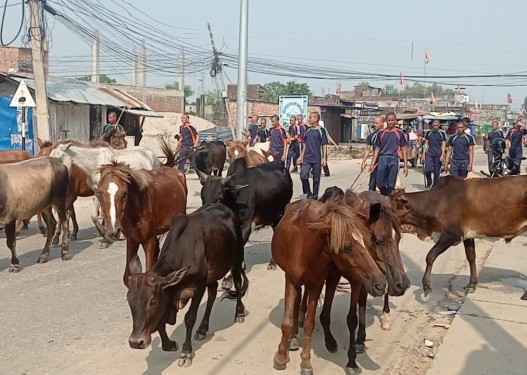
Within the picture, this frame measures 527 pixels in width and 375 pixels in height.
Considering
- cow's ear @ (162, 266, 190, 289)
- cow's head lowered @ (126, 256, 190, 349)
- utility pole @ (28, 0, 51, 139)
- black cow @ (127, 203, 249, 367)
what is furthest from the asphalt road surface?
utility pole @ (28, 0, 51, 139)

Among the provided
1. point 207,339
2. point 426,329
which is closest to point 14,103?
point 207,339

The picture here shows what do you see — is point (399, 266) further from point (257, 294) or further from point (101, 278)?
point (101, 278)

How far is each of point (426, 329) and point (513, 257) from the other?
4048 millimetres

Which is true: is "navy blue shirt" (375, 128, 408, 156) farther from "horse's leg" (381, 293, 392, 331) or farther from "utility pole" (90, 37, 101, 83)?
"utility pole" (90, 37, 101, 83)

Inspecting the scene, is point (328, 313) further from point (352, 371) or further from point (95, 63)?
A: point (95, 63)

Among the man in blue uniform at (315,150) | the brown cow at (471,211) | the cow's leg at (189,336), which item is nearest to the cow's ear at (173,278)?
the cow's leg at (189,336)

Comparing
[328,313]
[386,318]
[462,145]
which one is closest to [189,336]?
[328,313]

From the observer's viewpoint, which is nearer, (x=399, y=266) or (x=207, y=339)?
(x=399, y=266)

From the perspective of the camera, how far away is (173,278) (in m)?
4.55

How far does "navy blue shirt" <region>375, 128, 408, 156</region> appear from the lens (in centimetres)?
1057

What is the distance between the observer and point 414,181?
2044 cm

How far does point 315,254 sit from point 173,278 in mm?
1127

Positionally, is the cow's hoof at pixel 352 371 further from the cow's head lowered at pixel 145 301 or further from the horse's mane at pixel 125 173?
the horse's mane at pixel 125 173

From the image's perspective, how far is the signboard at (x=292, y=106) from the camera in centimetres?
3378
